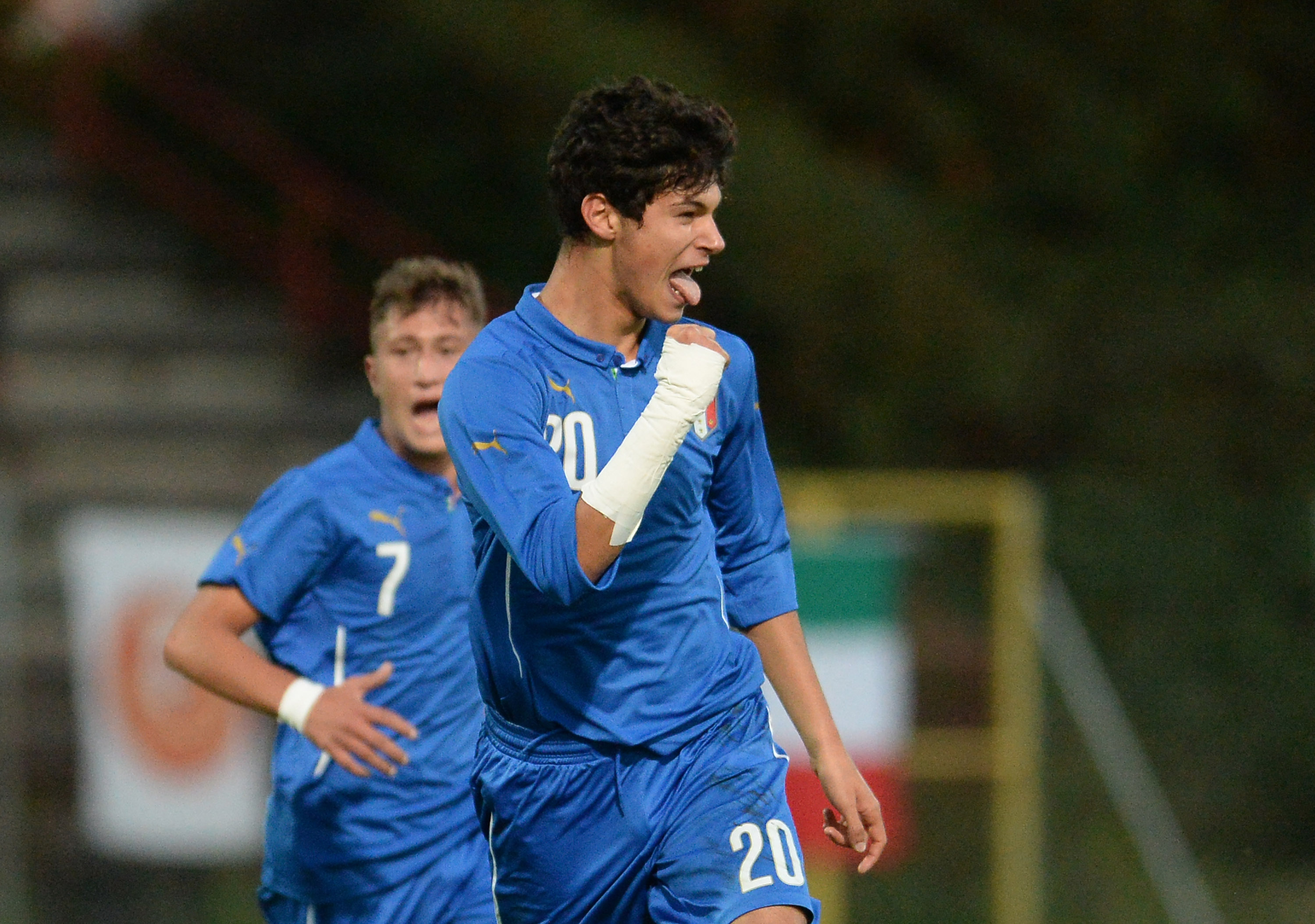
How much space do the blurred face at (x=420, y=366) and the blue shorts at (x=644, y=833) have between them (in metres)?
1.21

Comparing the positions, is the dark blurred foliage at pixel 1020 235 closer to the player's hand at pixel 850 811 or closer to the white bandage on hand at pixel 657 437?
the player's hand at pixel 850 811

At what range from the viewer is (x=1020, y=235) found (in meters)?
11.0

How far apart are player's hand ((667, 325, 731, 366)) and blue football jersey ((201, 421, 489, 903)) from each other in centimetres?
140

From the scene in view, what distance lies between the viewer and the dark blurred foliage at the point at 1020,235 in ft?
30.4

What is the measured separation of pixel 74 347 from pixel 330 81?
230 centimetres

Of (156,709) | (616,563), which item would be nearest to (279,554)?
(616,563)

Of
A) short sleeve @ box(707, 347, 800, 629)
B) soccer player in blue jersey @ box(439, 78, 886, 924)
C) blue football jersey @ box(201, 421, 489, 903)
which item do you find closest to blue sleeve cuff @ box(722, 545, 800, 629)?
short sleeve @ box(707, 347, 800, 629)

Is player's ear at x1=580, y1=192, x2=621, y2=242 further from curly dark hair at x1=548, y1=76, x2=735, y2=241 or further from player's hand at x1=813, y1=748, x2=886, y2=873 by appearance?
player's hand at x1=813, y1=748, x2=886, y2=873

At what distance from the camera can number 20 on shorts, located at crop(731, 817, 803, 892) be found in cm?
331

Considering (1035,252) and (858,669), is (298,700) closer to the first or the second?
(858,669)

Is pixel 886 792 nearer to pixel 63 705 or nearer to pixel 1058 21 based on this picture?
pixel 63 705

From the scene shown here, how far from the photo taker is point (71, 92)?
1109 centimetres

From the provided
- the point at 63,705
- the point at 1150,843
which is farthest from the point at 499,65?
the point at 1150,843

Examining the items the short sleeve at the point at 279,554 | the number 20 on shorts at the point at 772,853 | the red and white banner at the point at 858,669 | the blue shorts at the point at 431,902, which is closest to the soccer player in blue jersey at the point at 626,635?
the number 20 on shorts at the point at 772,853
